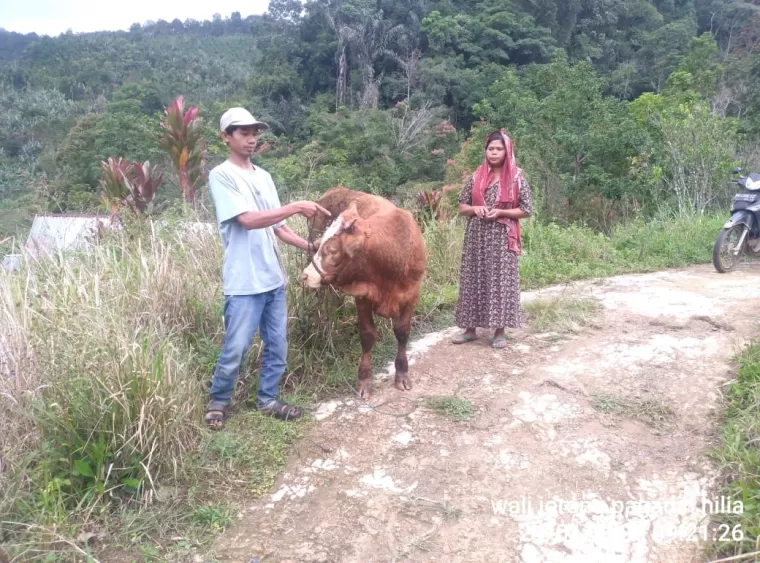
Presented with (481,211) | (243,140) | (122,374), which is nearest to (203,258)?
(243,140)

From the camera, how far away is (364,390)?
151 inches

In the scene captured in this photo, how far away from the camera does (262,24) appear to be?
39.9 m

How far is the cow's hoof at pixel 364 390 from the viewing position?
3.81 metres

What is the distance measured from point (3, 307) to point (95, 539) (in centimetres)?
139

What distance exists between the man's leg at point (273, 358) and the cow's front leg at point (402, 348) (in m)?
0.77

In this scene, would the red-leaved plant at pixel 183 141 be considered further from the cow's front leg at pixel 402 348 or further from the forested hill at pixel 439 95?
the cow's front leg at pixel 402 348

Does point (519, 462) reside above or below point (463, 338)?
below

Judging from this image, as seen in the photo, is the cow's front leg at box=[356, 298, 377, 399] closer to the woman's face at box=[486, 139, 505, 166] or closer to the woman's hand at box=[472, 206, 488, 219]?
the woman's hand at box=[472, 206, 488, 219]

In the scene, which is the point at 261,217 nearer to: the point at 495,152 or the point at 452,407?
the point at 452,407

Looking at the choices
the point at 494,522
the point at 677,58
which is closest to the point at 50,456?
the point at 494,522

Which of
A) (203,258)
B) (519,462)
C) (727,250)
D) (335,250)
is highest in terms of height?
(335,250)

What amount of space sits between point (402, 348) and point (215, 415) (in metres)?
1.34

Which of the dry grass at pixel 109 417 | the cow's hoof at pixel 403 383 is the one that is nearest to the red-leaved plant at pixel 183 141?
the dry grass at pixel 109 417

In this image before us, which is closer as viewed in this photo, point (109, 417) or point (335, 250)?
point (109, 417)
